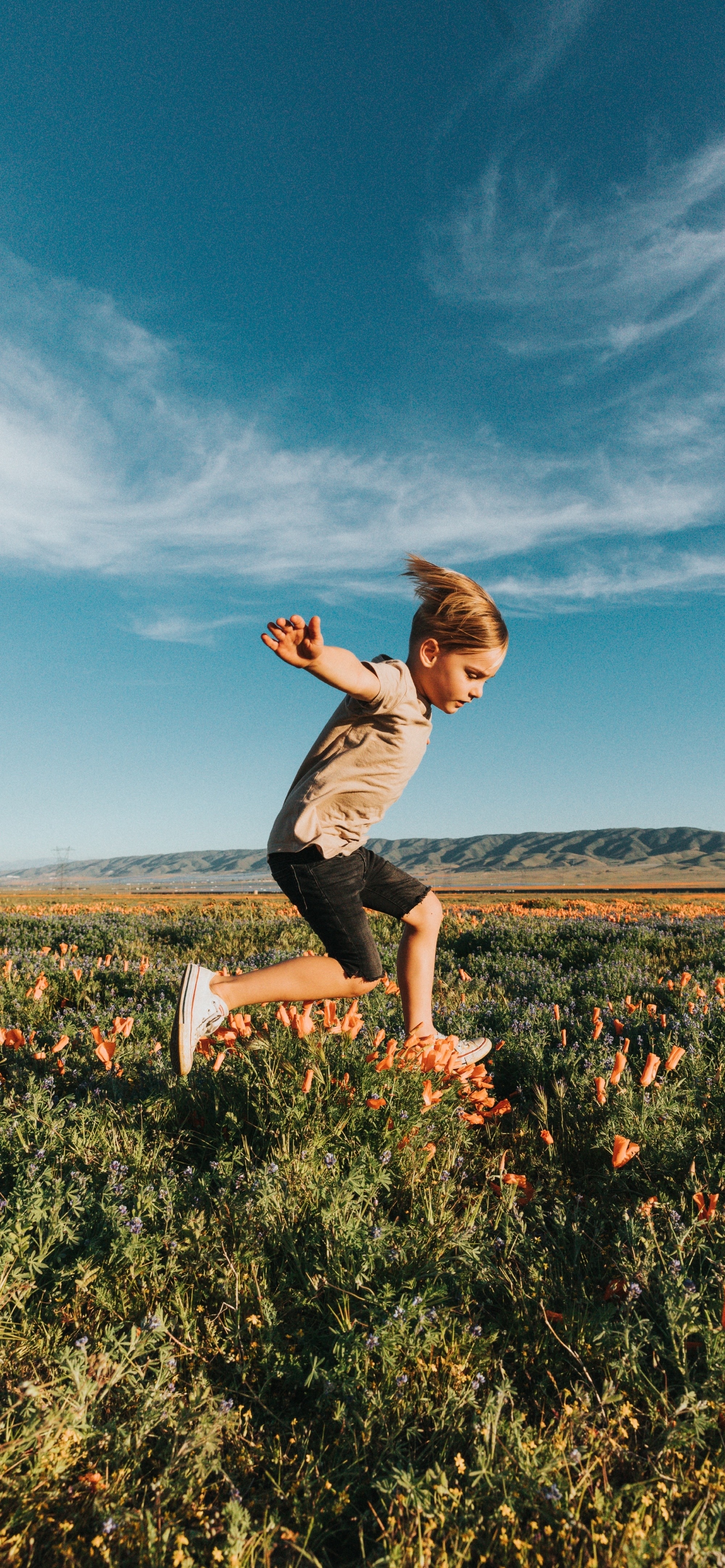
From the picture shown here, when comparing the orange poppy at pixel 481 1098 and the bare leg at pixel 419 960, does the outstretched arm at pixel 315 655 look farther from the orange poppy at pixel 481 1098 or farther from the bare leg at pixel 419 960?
the orange poppy at pixel 481 1098

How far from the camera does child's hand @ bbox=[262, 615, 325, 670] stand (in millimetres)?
3000

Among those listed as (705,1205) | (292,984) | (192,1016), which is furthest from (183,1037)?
(705,1205)

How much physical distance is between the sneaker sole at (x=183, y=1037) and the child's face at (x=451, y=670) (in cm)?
190

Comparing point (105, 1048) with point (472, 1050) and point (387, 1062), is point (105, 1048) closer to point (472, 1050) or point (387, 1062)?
point (387, 1062)

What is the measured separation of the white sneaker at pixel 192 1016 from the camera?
11.3ft

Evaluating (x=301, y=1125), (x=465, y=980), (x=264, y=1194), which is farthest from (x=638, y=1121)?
(x=465, y=980)

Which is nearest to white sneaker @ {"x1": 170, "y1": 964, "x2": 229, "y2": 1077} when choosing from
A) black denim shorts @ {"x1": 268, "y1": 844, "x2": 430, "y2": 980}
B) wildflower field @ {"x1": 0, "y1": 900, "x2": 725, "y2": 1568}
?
wildflower field @ {"x1": 0, "y1": 900, "x2": 725, "y2": 1568}

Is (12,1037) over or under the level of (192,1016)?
under

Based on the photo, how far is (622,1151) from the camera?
9.19 ft

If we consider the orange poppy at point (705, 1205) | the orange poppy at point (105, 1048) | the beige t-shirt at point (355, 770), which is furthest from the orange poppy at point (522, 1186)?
the orange poppy at point (105, 1048)

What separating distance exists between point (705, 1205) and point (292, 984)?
204cm

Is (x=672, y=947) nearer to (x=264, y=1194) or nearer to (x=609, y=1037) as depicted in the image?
(x=609, y=1037)

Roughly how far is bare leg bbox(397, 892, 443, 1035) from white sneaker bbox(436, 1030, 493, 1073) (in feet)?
0.56

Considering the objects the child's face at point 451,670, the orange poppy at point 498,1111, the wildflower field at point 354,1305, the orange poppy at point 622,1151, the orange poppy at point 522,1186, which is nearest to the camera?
the wildflower field at point 354,1305
